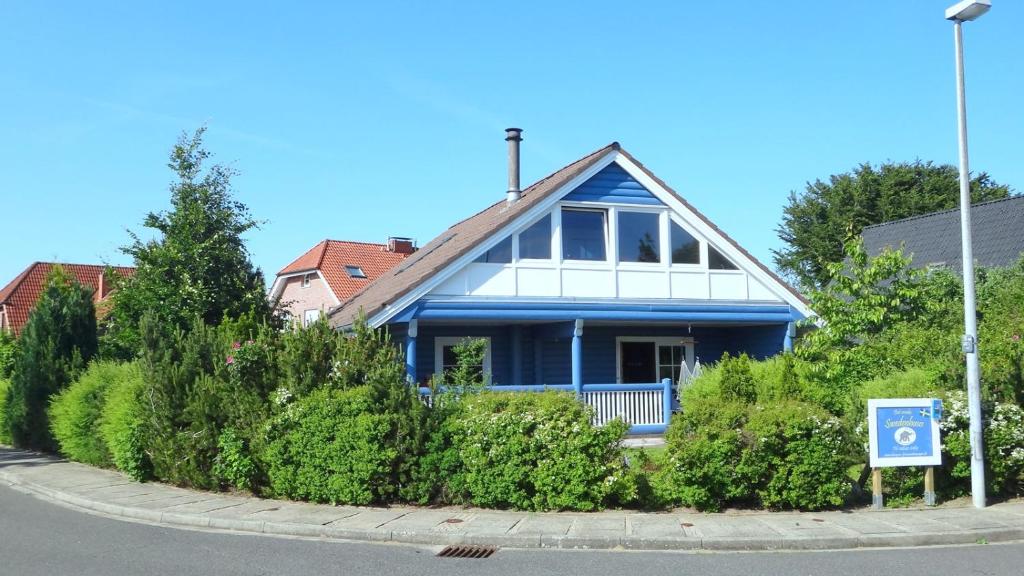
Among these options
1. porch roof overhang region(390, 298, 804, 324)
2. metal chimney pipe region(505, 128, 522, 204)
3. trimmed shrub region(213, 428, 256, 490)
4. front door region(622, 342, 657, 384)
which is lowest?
trimmed shrub region(213, 428, 256, 490)

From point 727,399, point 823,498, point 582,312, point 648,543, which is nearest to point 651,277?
point 582,312

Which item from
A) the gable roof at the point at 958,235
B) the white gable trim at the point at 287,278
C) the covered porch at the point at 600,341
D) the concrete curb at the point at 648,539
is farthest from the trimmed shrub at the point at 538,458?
the white gable trim at the point at 287,278

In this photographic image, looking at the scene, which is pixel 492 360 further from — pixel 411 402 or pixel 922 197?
pixel 922 197

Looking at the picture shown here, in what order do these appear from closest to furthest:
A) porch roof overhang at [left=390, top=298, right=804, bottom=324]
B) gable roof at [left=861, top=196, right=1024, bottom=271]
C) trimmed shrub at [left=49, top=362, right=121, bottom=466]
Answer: trimmed shrub at [left=49, top=362, right=121, bottom=466] → porch roof overhang at [left=390, top=298, right=804, bottom=324] → gable roof at [left=861, top=196, right=1024, bottom=271]

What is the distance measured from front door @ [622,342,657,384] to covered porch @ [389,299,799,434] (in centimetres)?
3

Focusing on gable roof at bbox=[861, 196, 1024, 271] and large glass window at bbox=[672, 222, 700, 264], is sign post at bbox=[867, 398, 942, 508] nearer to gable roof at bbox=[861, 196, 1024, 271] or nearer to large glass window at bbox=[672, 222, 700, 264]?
large glass window at bbox=[672, 222, 700, 264]

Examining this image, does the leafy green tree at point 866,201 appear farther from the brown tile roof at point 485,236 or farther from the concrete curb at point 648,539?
the concrete curb at point 648,539

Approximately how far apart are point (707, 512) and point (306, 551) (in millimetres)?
4644

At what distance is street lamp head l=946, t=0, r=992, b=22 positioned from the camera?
32.6 feet

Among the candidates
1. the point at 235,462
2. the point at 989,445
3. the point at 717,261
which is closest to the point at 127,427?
the point at 235,462

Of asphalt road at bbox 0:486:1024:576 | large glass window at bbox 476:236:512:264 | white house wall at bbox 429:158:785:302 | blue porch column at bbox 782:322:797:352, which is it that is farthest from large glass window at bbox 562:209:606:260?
asphalt road at bbox 0:486:1024:576

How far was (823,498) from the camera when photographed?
1006 centimetres

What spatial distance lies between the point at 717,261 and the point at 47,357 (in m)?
15.2

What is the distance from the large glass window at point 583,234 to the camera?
746 inches
